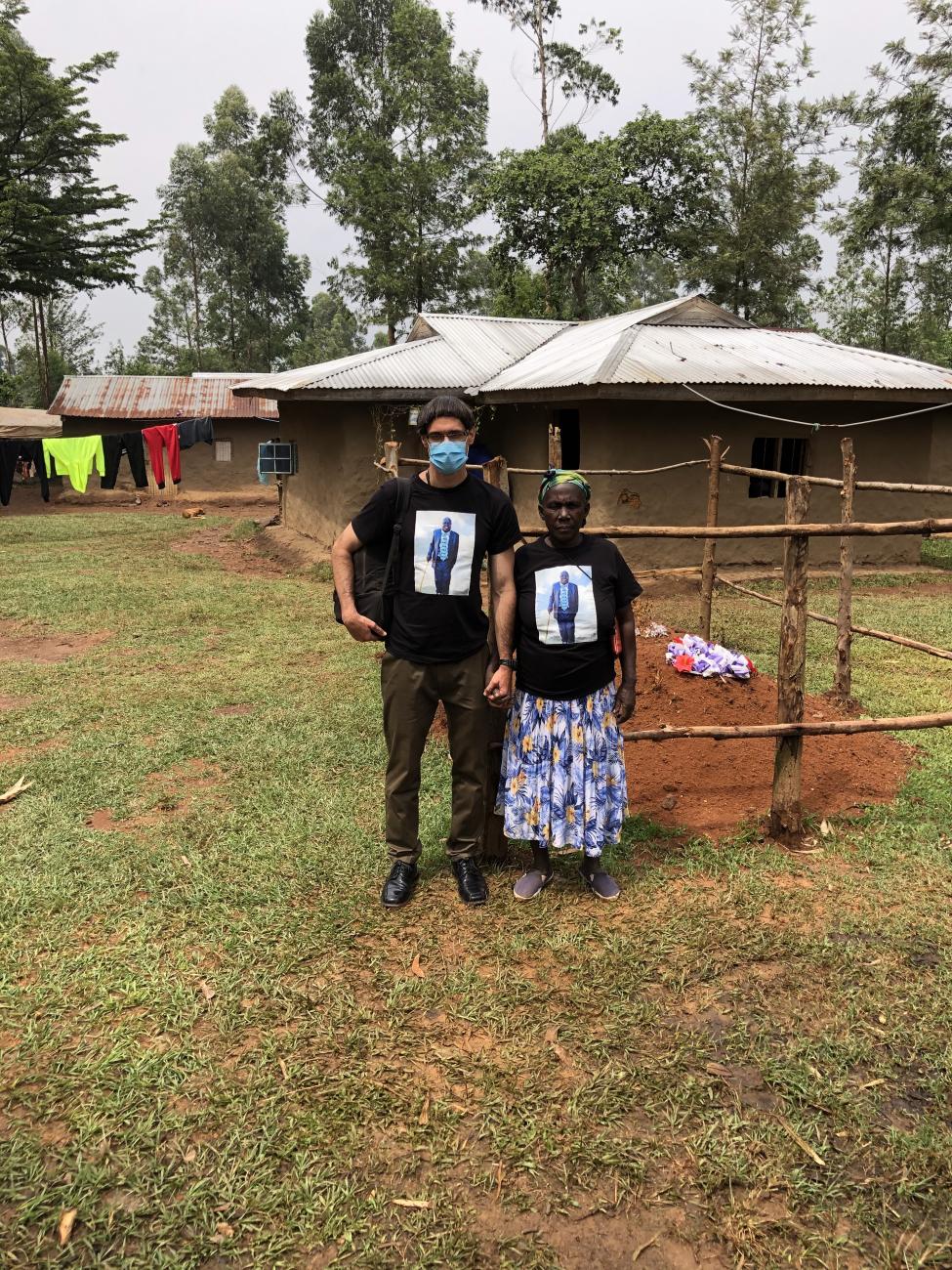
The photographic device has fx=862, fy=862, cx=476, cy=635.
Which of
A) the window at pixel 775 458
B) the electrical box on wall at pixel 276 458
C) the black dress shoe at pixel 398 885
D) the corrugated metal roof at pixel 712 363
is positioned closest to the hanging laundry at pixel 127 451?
the electrical box on wall at pixel 276 458

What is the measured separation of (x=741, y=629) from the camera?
8.48 metres

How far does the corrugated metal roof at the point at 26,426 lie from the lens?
21.6 meters

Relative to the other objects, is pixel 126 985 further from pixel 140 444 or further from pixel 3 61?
pixel 3 61

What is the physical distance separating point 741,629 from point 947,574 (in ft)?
16.5

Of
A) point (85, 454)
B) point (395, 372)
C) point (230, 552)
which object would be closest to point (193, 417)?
point (85, 454)

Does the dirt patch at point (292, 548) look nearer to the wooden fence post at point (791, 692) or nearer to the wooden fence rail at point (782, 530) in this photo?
the wooden fence rail at point (782, 530)

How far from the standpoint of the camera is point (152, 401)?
80.2ft

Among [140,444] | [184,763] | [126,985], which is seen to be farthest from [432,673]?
[140,444]

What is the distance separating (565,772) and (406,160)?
29.3 metres

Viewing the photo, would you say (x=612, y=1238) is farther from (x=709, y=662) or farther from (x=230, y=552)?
(x=230, y=552)

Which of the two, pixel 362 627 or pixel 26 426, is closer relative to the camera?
pixel 362 627

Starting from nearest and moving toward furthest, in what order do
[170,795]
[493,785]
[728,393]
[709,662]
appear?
[493,785], [170,795], [709,662], [728,393]

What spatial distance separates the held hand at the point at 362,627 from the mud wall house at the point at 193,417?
21.1 metres

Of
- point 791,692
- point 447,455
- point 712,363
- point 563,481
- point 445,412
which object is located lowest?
point 791,692
